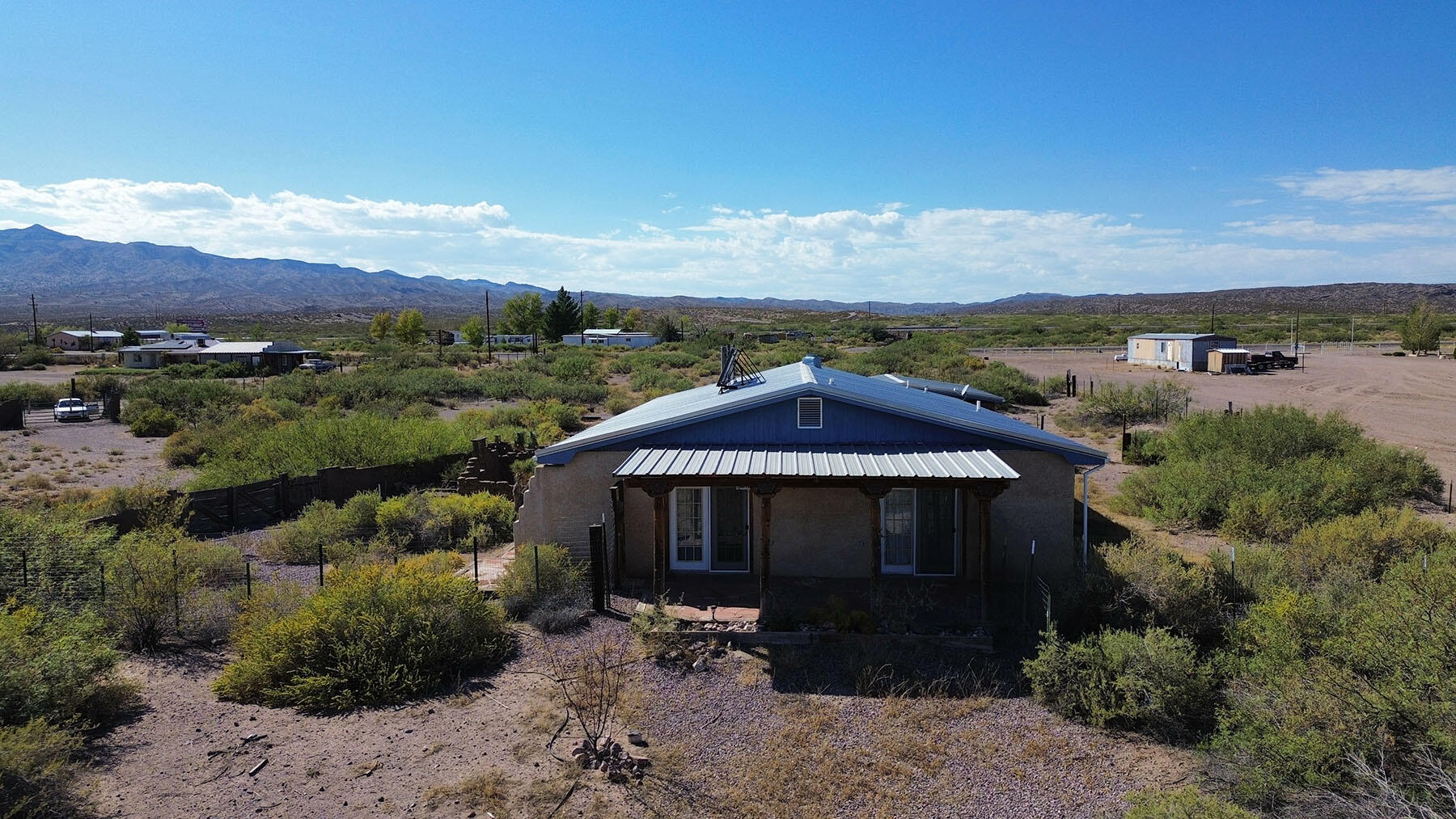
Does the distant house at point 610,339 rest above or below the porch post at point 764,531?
above

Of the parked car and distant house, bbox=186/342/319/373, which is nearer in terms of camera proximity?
the parked car

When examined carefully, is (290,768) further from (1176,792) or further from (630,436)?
(1176,792)

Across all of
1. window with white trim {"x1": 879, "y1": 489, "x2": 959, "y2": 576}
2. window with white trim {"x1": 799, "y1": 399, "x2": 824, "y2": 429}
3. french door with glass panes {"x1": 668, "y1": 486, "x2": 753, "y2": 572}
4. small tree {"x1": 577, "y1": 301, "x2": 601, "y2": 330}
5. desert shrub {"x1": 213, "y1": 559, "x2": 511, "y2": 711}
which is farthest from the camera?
small tree {"x1": 577, "y1": 301, "x2": 601, "y2": 330}

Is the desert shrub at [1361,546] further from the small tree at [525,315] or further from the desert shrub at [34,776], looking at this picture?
the small tree at [525,315]

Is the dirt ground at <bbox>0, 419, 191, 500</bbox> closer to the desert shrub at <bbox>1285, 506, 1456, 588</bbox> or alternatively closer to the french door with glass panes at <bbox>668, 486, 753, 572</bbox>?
the french door with glass panes at <bbox>668, 486, 753, 572</bbox>

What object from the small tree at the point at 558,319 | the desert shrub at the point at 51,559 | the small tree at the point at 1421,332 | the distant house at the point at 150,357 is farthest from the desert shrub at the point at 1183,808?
the small tree at the point at 558,319

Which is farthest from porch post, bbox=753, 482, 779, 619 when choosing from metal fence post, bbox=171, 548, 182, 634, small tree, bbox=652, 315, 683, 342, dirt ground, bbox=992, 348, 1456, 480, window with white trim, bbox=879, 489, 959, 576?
small tree, bbox=652, 315, 683, 342

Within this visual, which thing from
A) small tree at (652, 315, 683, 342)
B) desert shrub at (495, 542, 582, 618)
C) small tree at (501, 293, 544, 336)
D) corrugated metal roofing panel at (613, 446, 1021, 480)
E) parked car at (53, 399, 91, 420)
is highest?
small tree at (501, 293, 544, 336)
